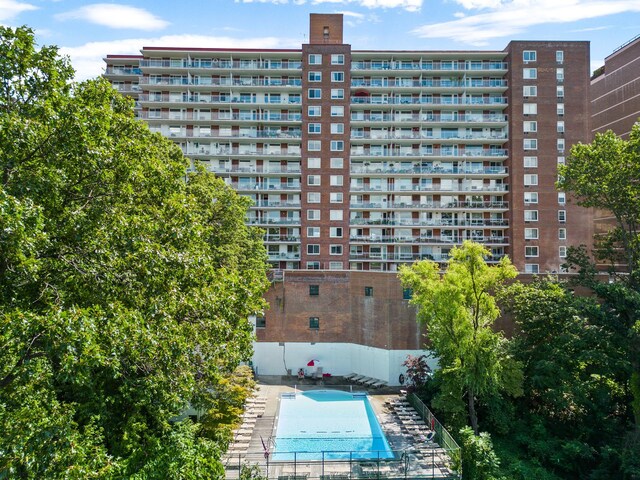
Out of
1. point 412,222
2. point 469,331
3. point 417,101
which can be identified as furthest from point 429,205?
point 469,331

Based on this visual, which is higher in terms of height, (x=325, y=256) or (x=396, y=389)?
(x=325, y=256)

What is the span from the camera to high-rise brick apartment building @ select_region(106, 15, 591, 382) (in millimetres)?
52312

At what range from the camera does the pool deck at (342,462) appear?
74.5ft

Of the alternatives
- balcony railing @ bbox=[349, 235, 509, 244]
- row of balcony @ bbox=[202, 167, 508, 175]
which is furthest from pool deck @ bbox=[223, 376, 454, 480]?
row of balcony @ bbox=[202, 167, 508, 175]

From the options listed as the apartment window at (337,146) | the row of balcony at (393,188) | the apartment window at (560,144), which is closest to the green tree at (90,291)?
the apartment window at (337,146)

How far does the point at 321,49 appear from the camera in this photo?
172 feet

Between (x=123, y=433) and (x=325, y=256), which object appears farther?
(x=325, y=256)

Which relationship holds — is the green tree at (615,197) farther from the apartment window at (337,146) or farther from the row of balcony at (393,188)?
the apartment window at (337,146)

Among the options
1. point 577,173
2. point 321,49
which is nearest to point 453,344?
point 577,173

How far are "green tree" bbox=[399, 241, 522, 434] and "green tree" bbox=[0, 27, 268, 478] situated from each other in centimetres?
1476

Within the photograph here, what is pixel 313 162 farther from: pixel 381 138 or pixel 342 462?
pixel 342 462

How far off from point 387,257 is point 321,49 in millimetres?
23779

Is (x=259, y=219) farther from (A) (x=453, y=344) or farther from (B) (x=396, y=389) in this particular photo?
(A) (x=453, y=344)

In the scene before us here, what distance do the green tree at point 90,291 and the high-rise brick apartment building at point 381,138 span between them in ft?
119
